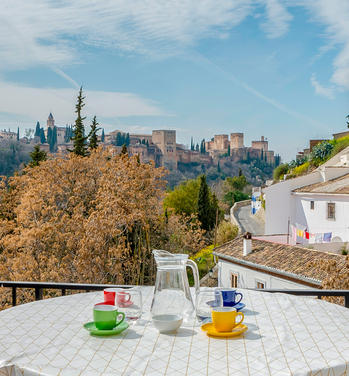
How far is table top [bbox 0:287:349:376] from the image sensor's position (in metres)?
1.09

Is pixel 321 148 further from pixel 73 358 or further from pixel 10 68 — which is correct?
pixel 73 358

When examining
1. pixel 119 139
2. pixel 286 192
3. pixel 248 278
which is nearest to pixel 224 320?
pixel 248 278

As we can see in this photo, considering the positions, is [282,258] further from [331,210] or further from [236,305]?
[236,305]

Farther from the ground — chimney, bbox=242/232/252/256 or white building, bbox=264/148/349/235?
white building, bbox=264/148/349/235

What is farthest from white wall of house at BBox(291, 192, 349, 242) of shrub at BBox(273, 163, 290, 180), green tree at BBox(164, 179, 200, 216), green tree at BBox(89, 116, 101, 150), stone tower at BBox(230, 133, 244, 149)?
stone tower at BBox(230, 133, 244, 149)

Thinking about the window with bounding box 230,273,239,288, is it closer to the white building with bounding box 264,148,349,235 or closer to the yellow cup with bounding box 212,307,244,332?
the white building with bounding box 264,148,349,235

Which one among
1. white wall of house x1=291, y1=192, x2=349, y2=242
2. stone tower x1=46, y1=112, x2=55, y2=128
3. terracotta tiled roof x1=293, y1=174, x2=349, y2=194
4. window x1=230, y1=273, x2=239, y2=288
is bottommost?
window x1=230, y1=273, x2=239, y2=288

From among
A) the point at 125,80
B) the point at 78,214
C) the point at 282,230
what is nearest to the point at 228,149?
the point at 125,80

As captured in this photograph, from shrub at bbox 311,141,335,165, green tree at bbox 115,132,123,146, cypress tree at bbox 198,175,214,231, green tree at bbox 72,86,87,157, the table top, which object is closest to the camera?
the table top

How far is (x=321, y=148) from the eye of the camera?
28422 mm

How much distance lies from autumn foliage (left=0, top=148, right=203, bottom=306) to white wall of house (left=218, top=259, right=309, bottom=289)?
361 cm

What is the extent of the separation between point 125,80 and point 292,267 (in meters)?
29.8

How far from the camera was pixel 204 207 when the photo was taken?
25406 millimetres

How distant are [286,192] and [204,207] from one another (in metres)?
5.99
